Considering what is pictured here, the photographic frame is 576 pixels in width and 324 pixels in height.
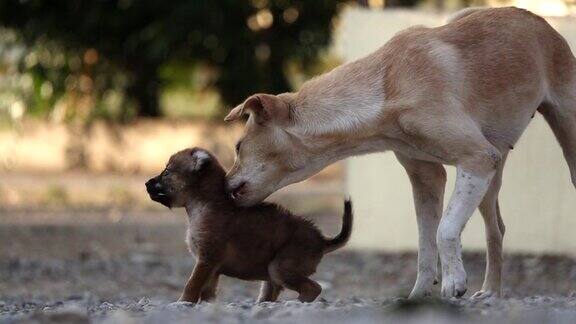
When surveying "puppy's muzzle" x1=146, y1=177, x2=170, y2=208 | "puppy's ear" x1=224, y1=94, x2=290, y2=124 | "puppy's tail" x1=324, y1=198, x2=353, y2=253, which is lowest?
"puppy's tail" x1=324, y1=198, x2=353, y2=253

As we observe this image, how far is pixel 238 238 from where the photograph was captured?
8867mm

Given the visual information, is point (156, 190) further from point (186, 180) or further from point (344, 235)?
point (344, 235)

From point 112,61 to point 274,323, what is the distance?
49.9 ft

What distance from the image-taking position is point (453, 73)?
28.5ft

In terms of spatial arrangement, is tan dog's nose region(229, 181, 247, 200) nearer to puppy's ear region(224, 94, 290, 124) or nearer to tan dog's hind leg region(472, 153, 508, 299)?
puppy's ear region(224, 94, 290, 124)

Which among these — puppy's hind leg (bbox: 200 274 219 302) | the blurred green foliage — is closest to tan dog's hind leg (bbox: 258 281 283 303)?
puppy's hind leg (bbox: 200 274 219 302)

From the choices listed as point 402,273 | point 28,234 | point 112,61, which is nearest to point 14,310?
point 402,273

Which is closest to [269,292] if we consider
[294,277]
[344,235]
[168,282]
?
[294,277]

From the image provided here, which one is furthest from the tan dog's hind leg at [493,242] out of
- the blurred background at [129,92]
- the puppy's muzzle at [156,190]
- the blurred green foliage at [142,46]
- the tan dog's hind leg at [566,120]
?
the blurred green foliage at [142,46]

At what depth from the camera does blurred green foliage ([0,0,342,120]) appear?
1988 centimetres

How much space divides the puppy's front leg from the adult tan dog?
525 millimetres

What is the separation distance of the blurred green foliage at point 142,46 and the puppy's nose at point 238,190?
10.4 m

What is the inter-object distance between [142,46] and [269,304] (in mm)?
13373

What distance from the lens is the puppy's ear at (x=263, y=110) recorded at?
8.76m
